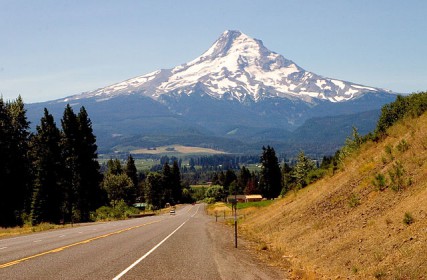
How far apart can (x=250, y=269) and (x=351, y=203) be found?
6.71 meters

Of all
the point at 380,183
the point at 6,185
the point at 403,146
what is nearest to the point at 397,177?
the point at 380,183

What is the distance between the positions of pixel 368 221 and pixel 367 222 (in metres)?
0.07

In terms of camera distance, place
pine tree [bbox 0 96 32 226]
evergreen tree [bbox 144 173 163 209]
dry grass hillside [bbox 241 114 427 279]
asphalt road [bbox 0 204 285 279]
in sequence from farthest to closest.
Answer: evergreen tree [bbox 144 173 163 209] → pine tree [bbox 0 96 32 226] → asphalt road [bbox 0 204 285 279] → dry grass hillside [bbox 241 114 427 279]

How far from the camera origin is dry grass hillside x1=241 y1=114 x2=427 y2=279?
12.8 meters

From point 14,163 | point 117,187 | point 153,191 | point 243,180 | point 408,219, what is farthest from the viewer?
point 243,180

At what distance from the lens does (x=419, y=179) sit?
17.3 m

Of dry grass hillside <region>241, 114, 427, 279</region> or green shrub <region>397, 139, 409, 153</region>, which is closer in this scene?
dry grass hillside <region>241, 114, 427, 279</region>

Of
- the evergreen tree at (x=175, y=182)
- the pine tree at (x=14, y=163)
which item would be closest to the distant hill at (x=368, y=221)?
the pine tree at (x=14, y=163)

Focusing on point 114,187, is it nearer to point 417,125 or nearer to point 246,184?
point 246,184

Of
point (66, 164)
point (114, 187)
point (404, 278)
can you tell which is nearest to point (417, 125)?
point (404, 278)

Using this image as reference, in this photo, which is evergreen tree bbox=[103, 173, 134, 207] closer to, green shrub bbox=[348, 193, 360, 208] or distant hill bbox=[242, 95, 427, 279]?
distant hill bbox=[242, 95, 427, 279]

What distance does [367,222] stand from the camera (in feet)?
55.6

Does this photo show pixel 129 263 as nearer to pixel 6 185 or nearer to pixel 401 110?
pixel 401 110

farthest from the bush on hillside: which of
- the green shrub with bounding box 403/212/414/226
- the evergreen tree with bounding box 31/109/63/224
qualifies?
the evergreen tree with bounding box 31/109/63/224
